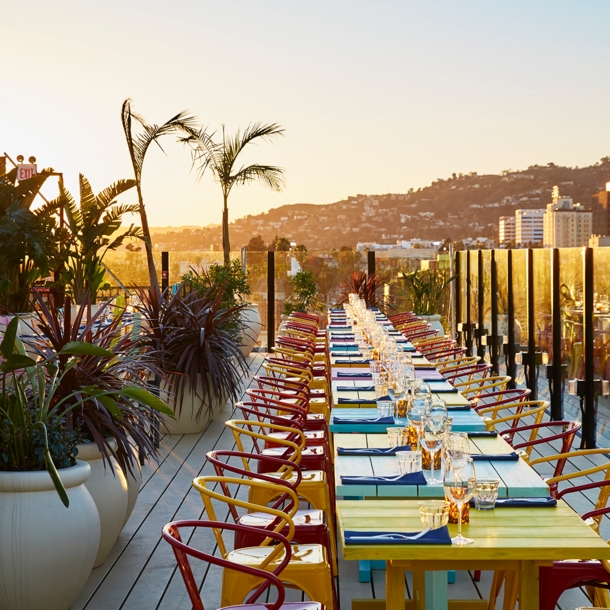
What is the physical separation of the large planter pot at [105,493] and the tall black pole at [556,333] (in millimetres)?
5053

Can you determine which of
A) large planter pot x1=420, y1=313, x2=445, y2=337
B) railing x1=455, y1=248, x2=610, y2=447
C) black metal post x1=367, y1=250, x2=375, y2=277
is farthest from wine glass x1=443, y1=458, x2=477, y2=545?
black metal post x1=367, y1=250, x2=375, y2=277

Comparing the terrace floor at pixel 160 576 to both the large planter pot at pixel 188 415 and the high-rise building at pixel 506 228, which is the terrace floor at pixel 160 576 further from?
the high-rise building at pixel 506 228

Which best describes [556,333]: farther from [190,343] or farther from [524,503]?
[524,503]

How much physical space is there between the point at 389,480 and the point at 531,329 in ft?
22.2

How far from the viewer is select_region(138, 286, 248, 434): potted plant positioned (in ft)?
26.6

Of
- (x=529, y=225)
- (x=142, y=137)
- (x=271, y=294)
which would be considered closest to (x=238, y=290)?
(x=271, y=294)

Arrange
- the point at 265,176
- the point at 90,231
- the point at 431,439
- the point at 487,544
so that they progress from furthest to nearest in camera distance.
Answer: the point at 265,176 → the point at 90,231 → the point at 431,439 → the point at 487,544

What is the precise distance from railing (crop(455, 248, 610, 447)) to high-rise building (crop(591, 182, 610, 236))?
23881 mm

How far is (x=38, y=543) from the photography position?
3984 millimetres

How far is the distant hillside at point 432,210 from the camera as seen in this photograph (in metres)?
38.7

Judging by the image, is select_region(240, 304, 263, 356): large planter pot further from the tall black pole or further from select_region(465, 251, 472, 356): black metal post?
the tall black pole

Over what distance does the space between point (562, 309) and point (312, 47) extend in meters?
13.7

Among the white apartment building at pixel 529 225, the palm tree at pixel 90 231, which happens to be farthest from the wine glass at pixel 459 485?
the white apartment building at pixel 529 225

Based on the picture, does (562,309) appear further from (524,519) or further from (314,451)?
(524,519)
